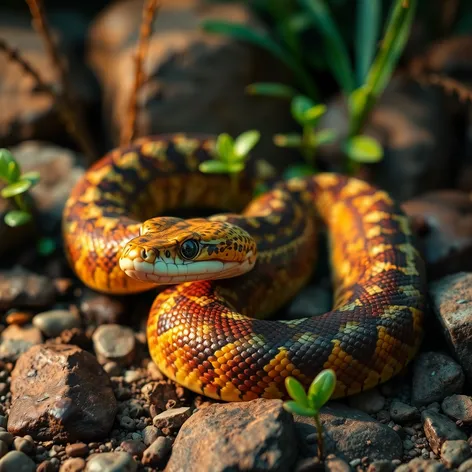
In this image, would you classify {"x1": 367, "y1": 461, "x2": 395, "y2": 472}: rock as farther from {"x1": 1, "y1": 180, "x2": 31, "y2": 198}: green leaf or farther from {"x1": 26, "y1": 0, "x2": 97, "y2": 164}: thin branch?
{"x1": 26, "y1": 0, "x2": 97, "y2": 164}: thin branch

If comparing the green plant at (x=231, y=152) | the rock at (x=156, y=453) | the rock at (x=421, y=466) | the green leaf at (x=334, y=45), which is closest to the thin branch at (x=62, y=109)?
the green plant at (x=231, y=152)

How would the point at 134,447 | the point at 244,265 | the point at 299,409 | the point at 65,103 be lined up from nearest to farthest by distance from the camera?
the point at 299,409, the point at 134,447, the point at 244,265, the point at 65,103

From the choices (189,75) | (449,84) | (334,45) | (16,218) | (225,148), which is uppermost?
(334,45)

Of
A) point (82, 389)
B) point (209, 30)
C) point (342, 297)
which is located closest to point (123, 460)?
point (82, 389)

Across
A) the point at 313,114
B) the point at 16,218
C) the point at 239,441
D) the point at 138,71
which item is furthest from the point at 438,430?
the point at 138,71

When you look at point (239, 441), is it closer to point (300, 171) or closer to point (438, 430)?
point (438, 430)

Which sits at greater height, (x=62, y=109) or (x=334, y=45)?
(x=334, y=45)

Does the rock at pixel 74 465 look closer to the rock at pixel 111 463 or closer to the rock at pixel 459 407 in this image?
the rock at pixel 111 463
